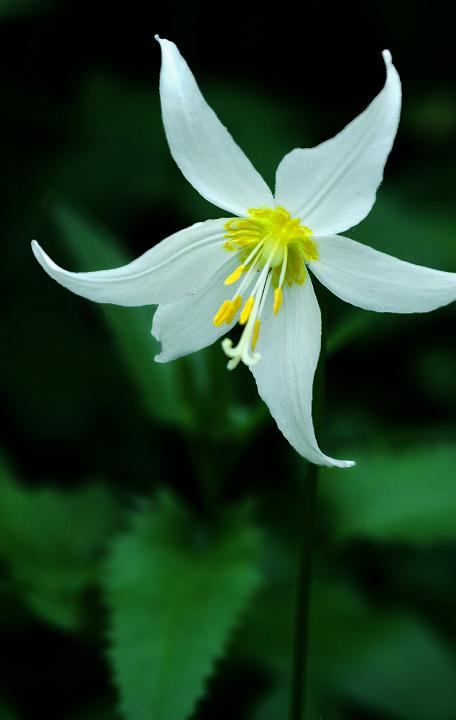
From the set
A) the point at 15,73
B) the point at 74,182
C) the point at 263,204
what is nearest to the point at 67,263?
the point at 74,182

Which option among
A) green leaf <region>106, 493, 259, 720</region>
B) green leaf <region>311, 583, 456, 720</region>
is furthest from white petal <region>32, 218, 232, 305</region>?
green leaf <region>311, 583, 456, 720</region>

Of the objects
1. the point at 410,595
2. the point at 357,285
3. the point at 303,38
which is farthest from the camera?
the point at 303,38

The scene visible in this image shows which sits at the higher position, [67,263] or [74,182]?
[74,182]

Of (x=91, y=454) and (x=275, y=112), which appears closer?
(x=91, y=454)

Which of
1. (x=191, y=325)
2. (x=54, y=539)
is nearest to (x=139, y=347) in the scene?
(x=54, y=539)

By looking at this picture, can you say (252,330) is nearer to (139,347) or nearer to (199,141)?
(199,141)

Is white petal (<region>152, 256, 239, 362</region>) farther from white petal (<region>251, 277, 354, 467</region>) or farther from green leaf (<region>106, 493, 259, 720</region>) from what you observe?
green leaf (<region>106, 493, 259, 720</region>)

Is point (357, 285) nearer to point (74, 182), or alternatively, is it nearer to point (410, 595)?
point (410, 595)

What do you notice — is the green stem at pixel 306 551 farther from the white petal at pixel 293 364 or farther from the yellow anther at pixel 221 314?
the yellow anther at pixel 221 314
